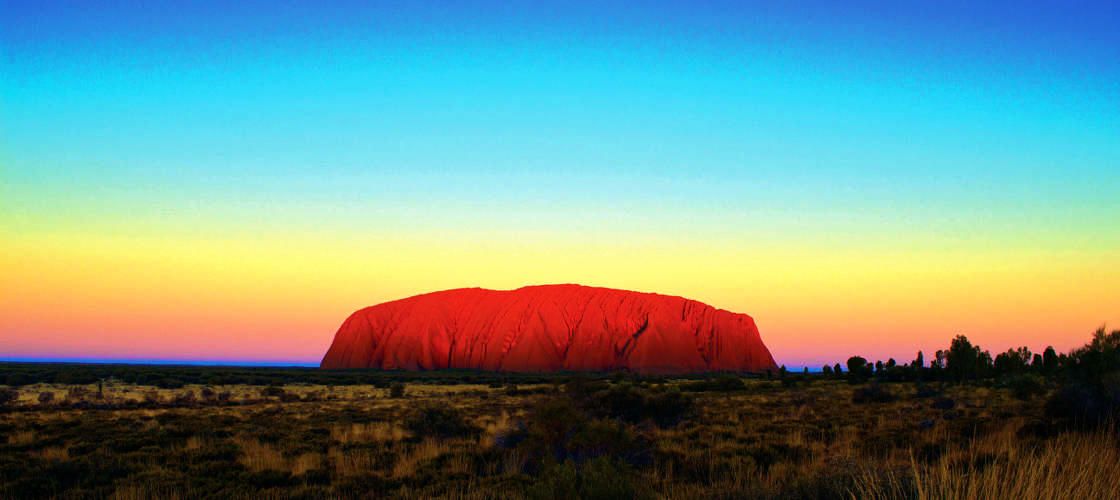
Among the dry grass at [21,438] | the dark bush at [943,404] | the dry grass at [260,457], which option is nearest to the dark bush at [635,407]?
the dry grass at [260,457]

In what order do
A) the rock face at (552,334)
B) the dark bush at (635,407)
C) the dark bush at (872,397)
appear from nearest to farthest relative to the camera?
the dark bush at (635,407)
the dark bush at (872,397)
the rock face at (552,334)

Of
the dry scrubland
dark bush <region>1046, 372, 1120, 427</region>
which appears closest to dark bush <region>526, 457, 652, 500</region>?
the dry scrubland

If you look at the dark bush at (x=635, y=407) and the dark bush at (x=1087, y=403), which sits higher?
the dark bush at (x=1087, y=403)

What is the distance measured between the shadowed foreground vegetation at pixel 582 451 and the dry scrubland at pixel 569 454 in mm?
43

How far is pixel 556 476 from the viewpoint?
6.22 meters

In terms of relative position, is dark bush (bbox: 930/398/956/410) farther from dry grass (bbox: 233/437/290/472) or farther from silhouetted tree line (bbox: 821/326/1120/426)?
dry grass (bbox: 233/437/290/472)

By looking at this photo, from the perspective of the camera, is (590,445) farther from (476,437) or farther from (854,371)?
(854,371)

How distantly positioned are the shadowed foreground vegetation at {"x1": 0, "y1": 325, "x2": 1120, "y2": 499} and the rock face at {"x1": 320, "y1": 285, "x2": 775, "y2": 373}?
184 feet

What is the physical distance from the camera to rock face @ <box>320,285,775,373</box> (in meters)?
76.7

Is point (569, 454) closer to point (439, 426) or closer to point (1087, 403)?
point (439, 426)

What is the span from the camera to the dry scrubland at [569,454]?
5.63 m

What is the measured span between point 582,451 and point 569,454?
8.6 inches

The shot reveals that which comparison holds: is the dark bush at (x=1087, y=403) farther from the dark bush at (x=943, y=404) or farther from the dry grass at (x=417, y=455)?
the dry grass at (x=417, y=455)

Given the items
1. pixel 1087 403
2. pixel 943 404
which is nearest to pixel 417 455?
pixel 1087 403
